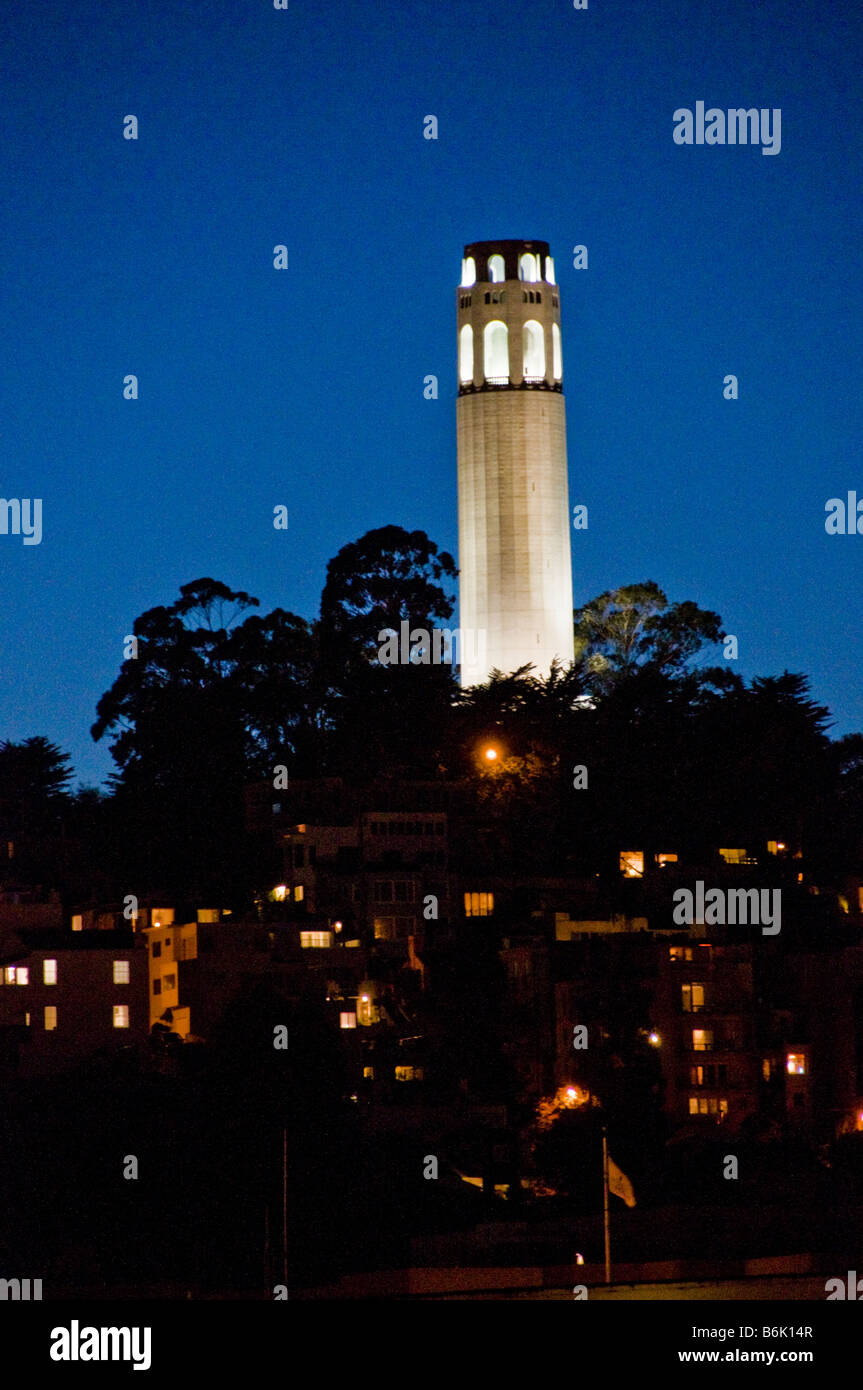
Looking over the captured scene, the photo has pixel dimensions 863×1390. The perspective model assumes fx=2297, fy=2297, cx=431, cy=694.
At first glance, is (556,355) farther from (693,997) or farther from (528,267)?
(693,997)

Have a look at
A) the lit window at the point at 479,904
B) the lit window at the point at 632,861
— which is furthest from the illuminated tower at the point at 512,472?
the lit window at the point at 479,904

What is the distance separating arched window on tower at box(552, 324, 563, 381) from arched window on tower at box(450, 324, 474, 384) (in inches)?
101

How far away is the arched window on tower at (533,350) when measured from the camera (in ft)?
237

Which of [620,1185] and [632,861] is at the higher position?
[632,861]

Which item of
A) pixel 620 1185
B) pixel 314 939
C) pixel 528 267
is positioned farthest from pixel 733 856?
pixel 528 267

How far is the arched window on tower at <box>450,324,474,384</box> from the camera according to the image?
72.6m

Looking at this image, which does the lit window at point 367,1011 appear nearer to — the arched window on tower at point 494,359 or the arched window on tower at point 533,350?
the arched window on tower at point 494,359

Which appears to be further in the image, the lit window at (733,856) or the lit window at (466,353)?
the lit window at (466,353)

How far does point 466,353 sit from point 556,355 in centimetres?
285

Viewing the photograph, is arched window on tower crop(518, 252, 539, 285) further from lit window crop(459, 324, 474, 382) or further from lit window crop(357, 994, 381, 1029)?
lit window crop(357, 994, 381, 1029)

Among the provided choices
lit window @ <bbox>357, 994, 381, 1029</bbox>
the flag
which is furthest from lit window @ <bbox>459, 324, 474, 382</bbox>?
the flag

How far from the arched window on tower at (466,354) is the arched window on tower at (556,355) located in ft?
8.42

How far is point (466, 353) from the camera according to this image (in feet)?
239

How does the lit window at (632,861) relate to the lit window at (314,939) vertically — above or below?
above
